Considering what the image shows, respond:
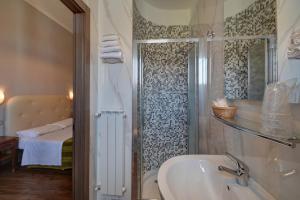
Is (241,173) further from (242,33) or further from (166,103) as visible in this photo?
(166,103)

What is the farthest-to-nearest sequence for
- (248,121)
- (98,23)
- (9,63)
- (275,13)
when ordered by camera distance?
(9,63) < (98,23) < (248,121) < (275,13)

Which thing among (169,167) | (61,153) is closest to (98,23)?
(169,167)

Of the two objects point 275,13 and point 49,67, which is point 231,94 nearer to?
point 275,13

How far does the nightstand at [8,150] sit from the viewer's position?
2816 mm

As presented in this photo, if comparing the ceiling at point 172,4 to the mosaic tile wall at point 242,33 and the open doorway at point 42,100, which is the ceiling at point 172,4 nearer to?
the open doorway at point 42,100

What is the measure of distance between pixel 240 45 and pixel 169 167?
3.13ft

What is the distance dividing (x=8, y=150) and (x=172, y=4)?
334 centimetres

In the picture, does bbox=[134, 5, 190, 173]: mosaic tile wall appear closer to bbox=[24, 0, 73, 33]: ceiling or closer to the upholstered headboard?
bbox=[24, 0, 73, 33]: ceiling

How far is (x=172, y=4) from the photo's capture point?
316 cm

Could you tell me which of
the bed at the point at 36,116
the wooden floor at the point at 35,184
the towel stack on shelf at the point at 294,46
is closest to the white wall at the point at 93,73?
the wooden floor at the point at 35,184

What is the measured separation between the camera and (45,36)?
386 cm

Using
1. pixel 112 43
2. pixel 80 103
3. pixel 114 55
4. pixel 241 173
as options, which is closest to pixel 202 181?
pixel 241 173

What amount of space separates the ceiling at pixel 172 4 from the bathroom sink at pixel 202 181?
8.21 ft

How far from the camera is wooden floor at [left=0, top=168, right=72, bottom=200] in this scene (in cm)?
246
